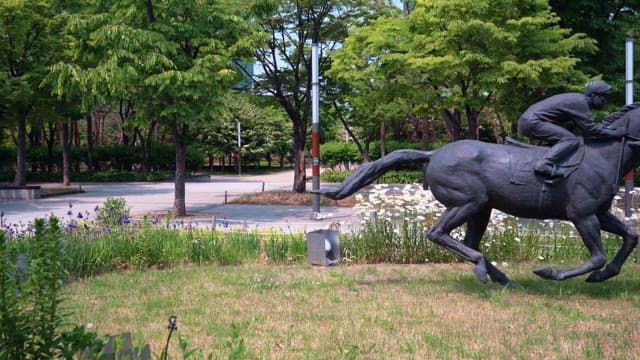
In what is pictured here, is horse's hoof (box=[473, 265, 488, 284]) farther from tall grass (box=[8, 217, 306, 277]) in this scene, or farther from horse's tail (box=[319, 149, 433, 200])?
tall grass (box=[8, 217, 306, 277])

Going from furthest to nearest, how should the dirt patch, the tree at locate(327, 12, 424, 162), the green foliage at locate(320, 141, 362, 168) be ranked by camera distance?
the green foliage at locate(320, 141, 362, 168) < the dirt patch < the tree at locate(327, 12, 424, 162)

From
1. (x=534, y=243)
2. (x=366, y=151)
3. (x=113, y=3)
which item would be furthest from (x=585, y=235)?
(x=366, y=151)

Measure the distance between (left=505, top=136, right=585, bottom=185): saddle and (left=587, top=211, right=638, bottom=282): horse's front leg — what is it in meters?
0.75

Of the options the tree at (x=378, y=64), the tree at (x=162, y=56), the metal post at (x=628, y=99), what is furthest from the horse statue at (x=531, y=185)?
the tree at (x=378, y=64)

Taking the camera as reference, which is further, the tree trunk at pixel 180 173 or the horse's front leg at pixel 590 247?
the tree trunk at pixel 180 173

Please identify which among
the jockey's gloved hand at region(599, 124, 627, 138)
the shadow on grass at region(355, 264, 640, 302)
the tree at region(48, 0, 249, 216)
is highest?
the tree at region(48, 0, 249, 216)

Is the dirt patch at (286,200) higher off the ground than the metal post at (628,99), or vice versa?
the metal post at (628,99)

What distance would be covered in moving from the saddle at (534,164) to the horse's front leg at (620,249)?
29.6 inches

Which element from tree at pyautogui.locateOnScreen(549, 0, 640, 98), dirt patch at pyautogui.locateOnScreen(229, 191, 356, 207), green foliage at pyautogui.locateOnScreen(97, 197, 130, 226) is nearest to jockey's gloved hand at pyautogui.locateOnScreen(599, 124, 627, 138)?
green foliage at pyautogui.locateOnScreen(97, 197, 130, 226)

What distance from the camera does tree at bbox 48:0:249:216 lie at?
1536 cm

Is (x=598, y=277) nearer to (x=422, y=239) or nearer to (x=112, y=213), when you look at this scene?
(x=422, y=239)

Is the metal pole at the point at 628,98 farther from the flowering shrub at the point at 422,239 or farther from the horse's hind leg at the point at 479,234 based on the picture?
the horse's hind leg at the point at 479,234

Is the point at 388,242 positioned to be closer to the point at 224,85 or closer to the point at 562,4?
the point at 224,85

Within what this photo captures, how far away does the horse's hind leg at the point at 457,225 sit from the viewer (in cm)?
702
